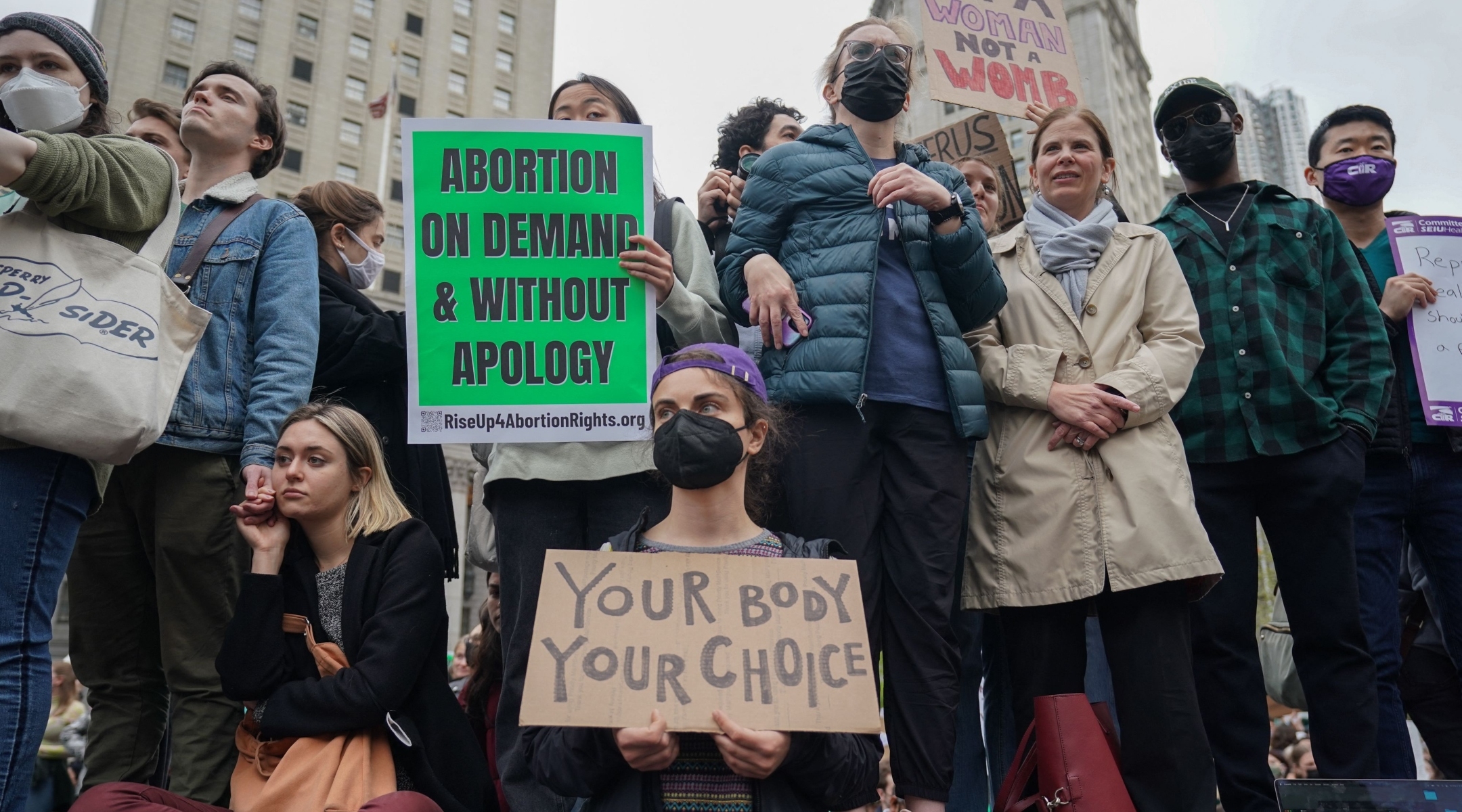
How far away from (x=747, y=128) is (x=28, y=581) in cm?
342

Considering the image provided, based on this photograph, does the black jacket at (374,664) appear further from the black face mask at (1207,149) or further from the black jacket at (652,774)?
the black face mask at (1207,149)

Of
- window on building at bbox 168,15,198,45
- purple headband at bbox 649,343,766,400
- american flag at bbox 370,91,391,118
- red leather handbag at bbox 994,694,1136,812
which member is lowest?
red leather handbag at bbox 994,694,1136,812

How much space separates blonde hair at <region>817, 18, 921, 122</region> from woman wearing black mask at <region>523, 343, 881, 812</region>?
4.24ft

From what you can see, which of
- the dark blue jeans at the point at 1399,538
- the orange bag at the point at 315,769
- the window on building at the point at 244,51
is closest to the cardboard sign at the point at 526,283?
the orange bag at the point at 315,769

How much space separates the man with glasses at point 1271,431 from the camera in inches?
134

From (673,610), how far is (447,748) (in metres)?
1.02

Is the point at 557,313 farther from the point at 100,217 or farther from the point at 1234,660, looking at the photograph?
the point at 1234,660

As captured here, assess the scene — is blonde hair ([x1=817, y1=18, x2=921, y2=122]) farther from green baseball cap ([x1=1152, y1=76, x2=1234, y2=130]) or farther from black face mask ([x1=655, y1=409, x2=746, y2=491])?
black face mask ([x1=655, y1=409, x2=746, y2=491])

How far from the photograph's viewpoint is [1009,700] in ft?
13.0

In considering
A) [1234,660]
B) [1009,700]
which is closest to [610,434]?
[1009,700]

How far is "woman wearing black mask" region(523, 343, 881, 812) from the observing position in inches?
94.7

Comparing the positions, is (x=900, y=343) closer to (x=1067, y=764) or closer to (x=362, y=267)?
(x=1067, y=764)

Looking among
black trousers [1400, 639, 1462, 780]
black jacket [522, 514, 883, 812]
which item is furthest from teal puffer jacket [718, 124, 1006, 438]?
black trousers [1400, 639, 1462, 780]

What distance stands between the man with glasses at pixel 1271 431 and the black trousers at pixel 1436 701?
0.97 meters
